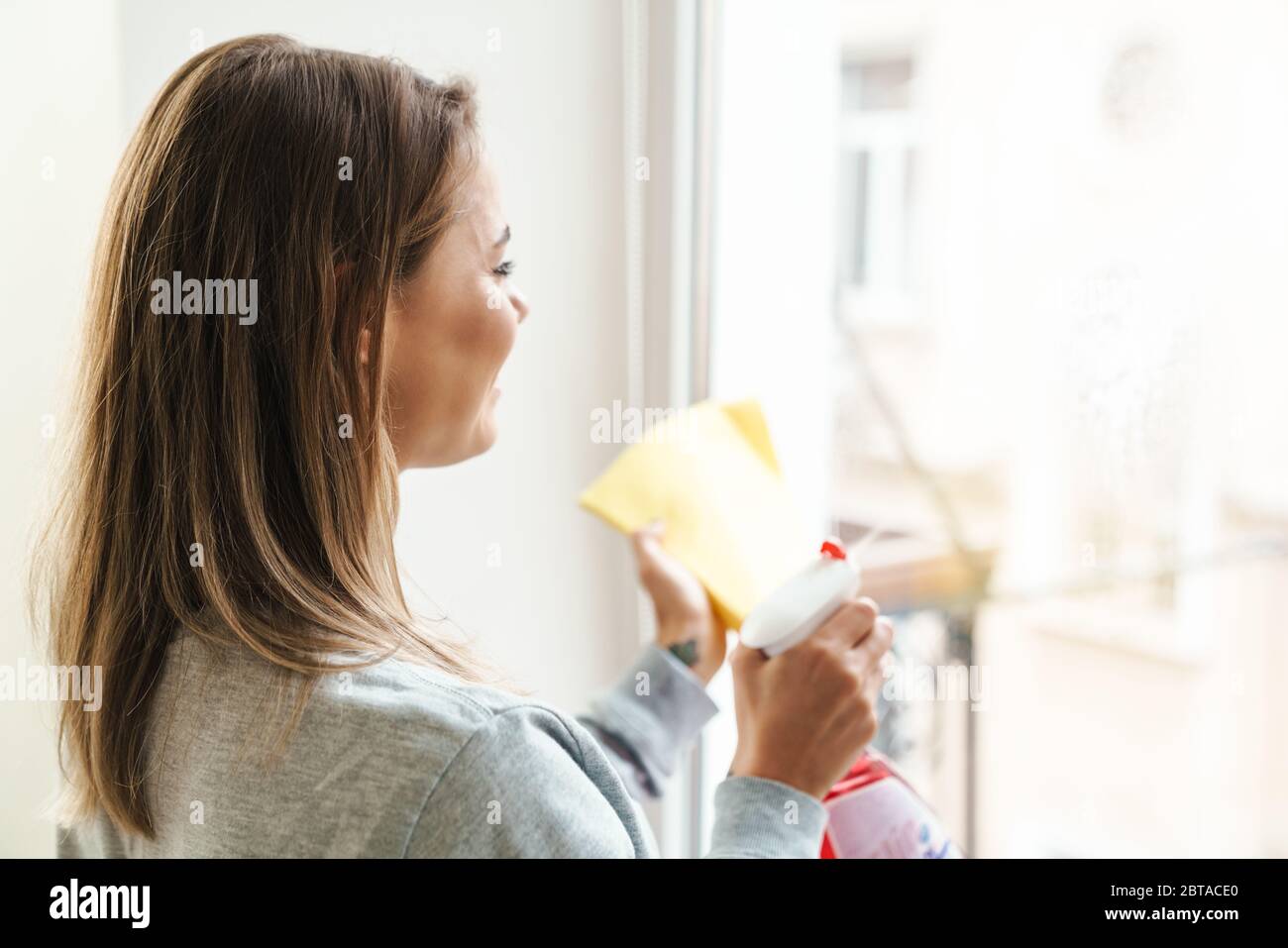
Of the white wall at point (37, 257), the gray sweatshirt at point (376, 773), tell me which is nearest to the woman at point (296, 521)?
the gray sweatshirt at point (376, 773)

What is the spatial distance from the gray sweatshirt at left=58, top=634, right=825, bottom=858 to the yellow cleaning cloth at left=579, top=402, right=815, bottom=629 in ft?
0.90

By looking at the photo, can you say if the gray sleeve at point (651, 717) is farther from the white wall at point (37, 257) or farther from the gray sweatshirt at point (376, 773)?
the white wall at point (37, 257)

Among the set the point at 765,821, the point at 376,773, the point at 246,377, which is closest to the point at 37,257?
the point at 246,377

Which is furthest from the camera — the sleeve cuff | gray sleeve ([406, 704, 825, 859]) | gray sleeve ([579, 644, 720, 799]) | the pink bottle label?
gray sleeve ([579, 644, 720, 799])

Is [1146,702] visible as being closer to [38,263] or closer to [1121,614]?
[1121,614]

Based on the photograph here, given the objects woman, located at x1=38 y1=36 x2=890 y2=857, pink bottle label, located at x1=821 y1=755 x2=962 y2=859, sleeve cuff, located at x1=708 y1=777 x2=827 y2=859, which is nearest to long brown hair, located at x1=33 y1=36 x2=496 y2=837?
woman, located at x1=38 y1=36 x2=890 y2=857

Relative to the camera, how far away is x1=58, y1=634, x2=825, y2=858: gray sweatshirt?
17.7 inches

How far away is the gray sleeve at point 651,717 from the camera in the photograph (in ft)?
2.60

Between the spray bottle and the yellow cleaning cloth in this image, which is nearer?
the spray bottle

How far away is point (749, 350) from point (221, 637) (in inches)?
23.3

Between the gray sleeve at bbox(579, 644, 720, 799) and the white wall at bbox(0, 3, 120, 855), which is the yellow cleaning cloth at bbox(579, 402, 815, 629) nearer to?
the gray sleeve at bbox(579, 644, 720, 799)

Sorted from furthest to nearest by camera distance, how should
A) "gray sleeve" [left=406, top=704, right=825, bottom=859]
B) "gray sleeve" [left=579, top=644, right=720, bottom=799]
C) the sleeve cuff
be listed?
"gray sleeve" [left=579, top=644, right=720, bottom=799] < the sleeve cuff < "gray sleeve" [left=406, top=704, right=825, bottom=859]

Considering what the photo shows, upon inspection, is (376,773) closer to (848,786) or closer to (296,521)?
(296,521)

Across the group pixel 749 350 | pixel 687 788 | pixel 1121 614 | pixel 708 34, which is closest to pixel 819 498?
pixel 749 350
